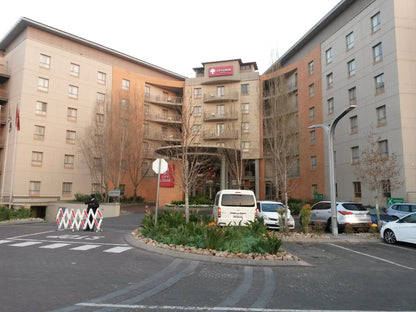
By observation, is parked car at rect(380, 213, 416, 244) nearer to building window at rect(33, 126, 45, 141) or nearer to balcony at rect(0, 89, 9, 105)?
building window at rect(33, 126, 45, 141)

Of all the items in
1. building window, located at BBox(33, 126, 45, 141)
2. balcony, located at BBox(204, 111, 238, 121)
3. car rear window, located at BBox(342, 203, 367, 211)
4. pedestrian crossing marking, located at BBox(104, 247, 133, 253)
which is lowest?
pedestrian crossing marking, located at BBox(104, 247, 133, 253)

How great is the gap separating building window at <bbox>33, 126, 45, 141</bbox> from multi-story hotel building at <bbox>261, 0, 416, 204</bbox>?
24.2 meters

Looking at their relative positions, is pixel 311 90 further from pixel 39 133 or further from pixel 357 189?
pixel 39 133

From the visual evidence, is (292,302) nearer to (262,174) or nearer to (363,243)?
(363,243)

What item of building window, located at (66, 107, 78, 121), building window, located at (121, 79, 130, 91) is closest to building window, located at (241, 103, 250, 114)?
building window, located at (121, 79, 130, 91)

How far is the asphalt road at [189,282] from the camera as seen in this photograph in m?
4.62

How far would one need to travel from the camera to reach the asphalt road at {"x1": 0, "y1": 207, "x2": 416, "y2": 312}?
15.2 ft

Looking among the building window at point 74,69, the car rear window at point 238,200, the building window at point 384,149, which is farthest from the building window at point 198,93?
the car rear window at point 238,200

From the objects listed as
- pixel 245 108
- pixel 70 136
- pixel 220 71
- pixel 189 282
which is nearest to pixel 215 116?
pixel 245 108

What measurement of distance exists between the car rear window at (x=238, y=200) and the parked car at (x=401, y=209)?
29.0 ft

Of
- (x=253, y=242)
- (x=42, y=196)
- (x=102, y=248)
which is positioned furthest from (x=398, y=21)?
(x=42, y=196)

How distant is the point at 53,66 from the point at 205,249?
32.6 metres

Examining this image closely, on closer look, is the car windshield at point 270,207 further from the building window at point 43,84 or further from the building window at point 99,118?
the building window at point 43,84

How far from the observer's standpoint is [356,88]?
93.5 ft
